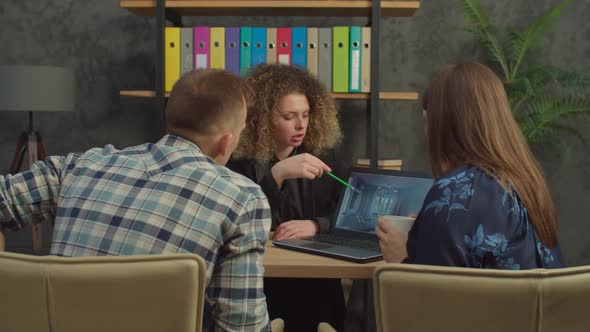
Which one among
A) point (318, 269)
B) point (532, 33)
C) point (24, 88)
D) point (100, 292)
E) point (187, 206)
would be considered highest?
point (532, 33)

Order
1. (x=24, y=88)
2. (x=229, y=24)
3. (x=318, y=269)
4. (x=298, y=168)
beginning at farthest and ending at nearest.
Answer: (x=229, y=24)
(x=24, y=88)
(x=298, y=168)
(x=318, y=269)

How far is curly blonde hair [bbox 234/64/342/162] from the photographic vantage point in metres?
2.29

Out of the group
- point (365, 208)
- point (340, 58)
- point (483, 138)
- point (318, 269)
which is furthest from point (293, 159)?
point (340, 58)

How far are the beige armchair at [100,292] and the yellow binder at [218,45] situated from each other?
2.12m

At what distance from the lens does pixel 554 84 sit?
133 inches

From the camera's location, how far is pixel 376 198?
6.16ft

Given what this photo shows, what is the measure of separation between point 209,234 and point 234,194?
9cm

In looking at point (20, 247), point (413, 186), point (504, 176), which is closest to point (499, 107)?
point (504, 176)

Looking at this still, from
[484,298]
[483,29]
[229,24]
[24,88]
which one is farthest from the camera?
[229,24]

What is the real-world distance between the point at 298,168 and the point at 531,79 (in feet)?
5.48

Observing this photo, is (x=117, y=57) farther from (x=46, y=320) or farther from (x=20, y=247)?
(x=46, y=320)

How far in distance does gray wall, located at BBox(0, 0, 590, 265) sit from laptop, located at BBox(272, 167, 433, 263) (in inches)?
60.0

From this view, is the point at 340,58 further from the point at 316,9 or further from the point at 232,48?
the point at 232,48

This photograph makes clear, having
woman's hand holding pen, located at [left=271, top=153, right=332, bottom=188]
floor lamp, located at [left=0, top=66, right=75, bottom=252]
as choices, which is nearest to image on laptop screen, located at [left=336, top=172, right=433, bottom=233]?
woman's hand holding pen, located at [left=271, top=153, right=332, bottom=188]
